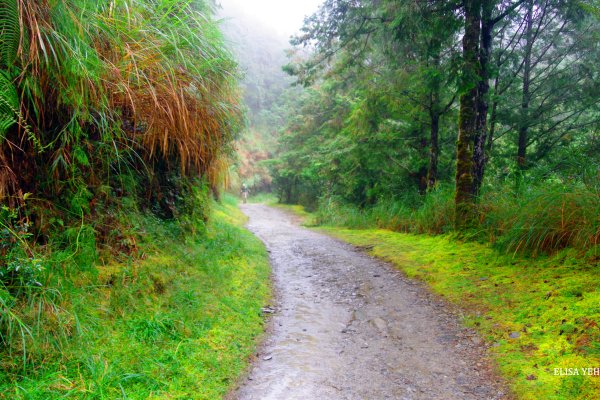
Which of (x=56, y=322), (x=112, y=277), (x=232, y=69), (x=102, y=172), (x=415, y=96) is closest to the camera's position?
(x=56, y=322)

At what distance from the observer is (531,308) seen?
4.32 m

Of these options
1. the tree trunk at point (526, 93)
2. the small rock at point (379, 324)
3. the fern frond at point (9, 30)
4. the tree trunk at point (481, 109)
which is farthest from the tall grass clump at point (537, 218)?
the fern frond at point (9, 30)

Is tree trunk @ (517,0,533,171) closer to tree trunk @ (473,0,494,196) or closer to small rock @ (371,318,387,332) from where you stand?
tree trunk @ (473,0,494,196)

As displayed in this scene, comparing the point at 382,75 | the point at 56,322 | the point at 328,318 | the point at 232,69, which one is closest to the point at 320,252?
the point at 328,318

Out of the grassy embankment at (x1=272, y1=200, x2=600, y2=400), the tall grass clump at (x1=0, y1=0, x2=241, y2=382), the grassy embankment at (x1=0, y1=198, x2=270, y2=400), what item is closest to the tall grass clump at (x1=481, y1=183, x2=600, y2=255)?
the grassy embankment at (x1=272, y1=200, x2=600, y2=400)

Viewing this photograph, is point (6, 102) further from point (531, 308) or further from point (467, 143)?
point (467, 143)

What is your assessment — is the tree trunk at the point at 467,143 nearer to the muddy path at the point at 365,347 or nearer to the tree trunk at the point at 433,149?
the muddy path at the point at 365,347

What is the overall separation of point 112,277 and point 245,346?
5.43 feet

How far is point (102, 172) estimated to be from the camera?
4.39m

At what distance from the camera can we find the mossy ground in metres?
3.17

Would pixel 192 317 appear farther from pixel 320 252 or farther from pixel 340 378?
pixel 320 252

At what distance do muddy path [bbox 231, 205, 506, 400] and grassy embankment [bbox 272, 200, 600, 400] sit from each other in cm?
26

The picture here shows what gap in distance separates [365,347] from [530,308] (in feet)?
6.70

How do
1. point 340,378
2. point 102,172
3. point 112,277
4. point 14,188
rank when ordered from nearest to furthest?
point 14,188, point 340,378, point 112,277, point 102,172
